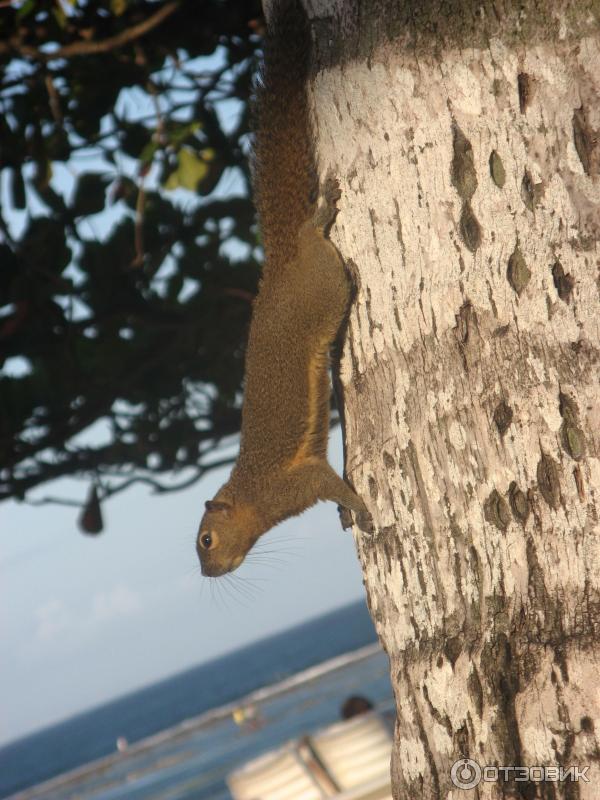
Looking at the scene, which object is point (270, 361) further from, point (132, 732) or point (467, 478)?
point (132, 732)

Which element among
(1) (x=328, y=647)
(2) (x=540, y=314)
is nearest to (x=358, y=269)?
(2) (x=540, y=314)

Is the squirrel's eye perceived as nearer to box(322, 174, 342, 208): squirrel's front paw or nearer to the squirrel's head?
the squirrel's head

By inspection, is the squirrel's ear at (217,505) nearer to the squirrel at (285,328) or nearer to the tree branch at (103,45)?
the squirrel at (285,328)

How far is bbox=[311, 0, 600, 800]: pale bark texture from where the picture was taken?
1.18 metres

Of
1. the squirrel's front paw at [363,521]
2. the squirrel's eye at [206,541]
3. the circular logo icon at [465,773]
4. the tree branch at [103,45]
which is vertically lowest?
the squirrel's eye at [206,541]

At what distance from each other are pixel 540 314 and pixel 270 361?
908 millimetres

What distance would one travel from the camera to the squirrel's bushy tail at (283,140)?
157 centimetres

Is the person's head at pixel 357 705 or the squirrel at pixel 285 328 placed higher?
the squirrel at pixel 285 328

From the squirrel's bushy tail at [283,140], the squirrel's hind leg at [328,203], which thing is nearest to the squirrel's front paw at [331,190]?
Result: the squirrel's hind leg at [328,203]

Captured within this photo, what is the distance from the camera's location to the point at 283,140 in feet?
5.87

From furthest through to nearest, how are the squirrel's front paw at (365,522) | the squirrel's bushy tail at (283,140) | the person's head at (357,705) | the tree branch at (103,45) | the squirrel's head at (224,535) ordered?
1. the person's head at (357,705)
2. the tree branch at (103,45)
3. the squirrel's head at (224,535)
4. the squirrel's bushy tail at (283,140)
5. the squirrel's front paw at (365,522)

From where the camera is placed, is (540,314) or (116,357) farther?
(116,357)

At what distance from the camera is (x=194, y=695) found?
79062 mm

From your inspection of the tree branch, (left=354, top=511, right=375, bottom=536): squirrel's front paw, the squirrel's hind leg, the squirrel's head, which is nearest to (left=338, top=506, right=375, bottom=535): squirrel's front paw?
(left=354, top=511, right=375, bottom=536): squirrel's front paw
